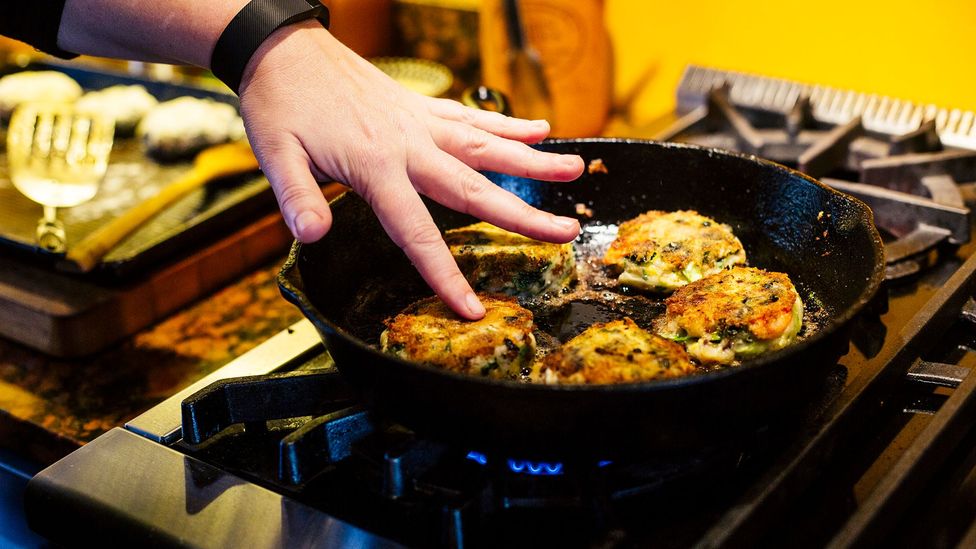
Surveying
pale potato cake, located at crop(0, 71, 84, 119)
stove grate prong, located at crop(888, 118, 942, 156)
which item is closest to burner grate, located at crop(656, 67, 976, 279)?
stove grate prong, located at crop(888, 118, 942, 156)

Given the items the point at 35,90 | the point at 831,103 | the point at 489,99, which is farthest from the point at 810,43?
the point at 35,90

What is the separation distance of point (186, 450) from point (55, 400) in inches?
15.8

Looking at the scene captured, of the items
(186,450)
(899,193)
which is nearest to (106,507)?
(186,450)

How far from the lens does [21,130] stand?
1.74 meters

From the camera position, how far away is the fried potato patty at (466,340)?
1.04 metres

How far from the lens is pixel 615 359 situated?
0.96 meters

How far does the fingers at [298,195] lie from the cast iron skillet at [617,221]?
2.6 inches

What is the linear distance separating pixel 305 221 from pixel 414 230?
0.15 meters

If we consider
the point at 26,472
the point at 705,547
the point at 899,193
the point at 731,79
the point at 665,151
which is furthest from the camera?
the point at 731,79

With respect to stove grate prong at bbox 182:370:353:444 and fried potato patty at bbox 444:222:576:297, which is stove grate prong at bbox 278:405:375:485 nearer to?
stove grate prong at bbox 182:370:353:444

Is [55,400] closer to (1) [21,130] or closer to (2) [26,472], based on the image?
(2) [26,472]

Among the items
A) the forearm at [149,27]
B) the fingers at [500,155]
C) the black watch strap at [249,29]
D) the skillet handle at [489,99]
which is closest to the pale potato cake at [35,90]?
the forearm at [149,27]

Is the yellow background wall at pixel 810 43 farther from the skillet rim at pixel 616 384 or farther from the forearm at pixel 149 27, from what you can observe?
the forearm at pixel 149 27

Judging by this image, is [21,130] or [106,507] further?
[21,130]
